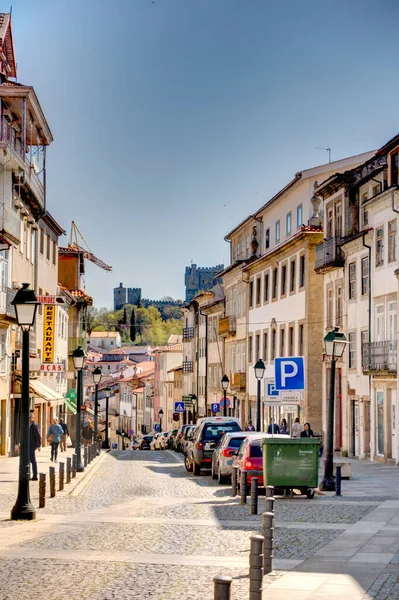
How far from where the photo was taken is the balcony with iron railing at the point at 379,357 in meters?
38.3

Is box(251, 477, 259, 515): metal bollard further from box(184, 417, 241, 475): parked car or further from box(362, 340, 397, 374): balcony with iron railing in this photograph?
box(362, 340, 397, 374): balcony with iron railing

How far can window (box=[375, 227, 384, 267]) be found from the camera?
4031 centimetres

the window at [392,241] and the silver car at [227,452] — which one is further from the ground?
the window at [392,241]

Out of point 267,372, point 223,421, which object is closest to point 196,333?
point 267,372

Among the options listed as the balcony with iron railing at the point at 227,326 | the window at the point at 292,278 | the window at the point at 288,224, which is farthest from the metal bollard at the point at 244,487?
the balcony with iron railing at the point at 227,326

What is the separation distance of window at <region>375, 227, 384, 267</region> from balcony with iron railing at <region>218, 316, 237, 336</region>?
31.3 meters

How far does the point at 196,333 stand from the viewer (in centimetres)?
9231

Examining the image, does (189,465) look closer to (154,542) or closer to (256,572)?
(154,542)

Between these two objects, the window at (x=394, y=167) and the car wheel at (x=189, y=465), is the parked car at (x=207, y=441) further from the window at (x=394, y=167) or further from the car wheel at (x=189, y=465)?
the window at (x=394, y=167)

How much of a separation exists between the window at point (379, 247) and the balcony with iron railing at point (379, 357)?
3.06 metres

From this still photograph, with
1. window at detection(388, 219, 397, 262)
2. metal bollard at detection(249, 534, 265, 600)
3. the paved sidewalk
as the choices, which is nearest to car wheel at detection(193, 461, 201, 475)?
the paved sidewalk

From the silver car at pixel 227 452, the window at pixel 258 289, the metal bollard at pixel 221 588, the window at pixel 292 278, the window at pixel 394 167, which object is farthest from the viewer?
the window at pixel 258 289

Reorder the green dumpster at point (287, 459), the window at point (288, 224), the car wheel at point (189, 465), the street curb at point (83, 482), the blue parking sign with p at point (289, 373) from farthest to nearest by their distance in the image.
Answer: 1. the window at point (288, 224)
2. the car wheel at point (189, 465)
3. the street curb at point (83, 482)
4. the blue parking sign with p at point (289, 373)
5. the green dumpster at point (287, 459)

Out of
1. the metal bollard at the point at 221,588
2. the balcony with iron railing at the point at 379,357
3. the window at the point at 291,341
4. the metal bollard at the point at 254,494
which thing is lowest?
the metal bollard at the point at 254,494
